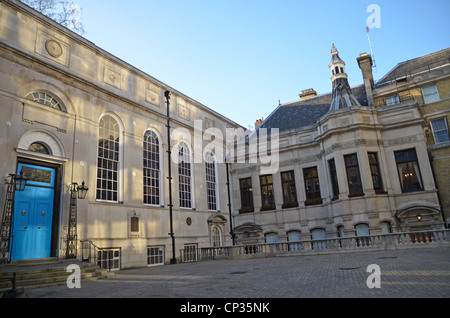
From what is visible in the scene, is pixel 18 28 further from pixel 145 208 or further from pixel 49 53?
pixel 145 208

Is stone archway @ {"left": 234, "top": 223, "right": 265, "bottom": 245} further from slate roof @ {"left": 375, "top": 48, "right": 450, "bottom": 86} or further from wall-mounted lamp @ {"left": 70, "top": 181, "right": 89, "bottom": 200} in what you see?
slate roof @ {"left": 375, "top": 48, "right": 450, "bottom": 86}

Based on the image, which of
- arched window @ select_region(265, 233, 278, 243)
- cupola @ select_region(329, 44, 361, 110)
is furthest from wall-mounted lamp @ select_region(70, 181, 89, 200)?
cupola @ select_region(329, 44, 361, 110)

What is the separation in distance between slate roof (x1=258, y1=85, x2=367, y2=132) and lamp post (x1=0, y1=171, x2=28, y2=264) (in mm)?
20039

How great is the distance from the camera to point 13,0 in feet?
45.4

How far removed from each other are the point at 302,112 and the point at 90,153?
63.0 ft

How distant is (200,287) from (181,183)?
14148mm

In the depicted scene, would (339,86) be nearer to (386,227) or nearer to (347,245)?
(386,227)

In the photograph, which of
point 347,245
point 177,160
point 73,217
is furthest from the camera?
point 177,160

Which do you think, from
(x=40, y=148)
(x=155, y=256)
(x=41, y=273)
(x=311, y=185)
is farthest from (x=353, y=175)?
(x=41, y=273)

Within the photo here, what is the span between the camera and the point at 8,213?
39.7ft

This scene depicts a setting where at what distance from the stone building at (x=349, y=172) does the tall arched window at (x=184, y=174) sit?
578 centimetres

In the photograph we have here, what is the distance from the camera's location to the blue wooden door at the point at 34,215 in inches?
504

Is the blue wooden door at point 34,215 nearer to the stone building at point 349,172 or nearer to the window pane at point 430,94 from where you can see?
the stone building at point 349,172
